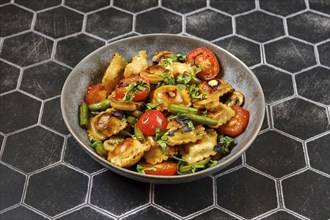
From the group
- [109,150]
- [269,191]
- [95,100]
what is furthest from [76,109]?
[269,191]

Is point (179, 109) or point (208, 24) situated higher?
point (179, 109)

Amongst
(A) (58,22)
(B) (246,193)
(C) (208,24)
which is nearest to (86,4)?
→ (A) (58,22)

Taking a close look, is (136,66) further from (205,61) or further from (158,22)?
(158,22)

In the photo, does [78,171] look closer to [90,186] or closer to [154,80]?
[90,186]

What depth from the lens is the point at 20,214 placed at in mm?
1334

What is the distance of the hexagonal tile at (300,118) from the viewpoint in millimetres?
1551

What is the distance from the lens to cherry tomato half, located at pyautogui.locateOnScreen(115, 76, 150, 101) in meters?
1.30

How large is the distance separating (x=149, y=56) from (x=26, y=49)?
1.78 feet

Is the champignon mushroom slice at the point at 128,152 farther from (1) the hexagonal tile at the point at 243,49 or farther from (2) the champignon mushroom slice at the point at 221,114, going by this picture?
(1) the hexagonal tile at the point at 243,49

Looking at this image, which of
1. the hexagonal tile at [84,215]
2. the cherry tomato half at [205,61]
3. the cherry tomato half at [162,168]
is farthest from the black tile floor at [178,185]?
the cherry tomato half at [205,61]

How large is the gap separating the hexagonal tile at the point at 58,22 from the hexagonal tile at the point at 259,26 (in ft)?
2.04

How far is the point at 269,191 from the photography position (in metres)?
1.39

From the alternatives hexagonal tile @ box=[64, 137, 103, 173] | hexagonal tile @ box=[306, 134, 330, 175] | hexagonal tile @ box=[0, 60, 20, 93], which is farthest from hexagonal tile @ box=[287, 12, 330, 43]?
hexagonal tile @ box=[0, 60, 20, 93]

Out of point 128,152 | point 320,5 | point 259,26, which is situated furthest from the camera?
point 320,5
